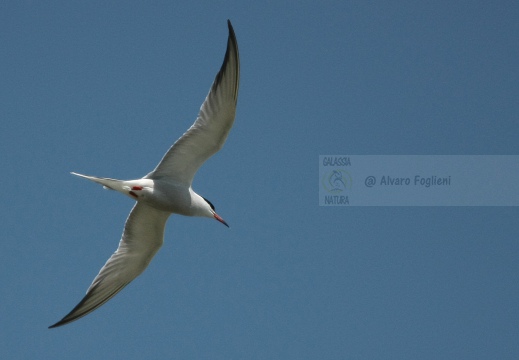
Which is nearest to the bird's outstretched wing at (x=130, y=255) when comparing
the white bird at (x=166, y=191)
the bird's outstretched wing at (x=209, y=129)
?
the white bird at (x=166, y=191)

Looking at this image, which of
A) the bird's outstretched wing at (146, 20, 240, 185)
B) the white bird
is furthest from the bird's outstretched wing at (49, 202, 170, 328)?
the bird's outstretched wing at (146, 20, 240, 185)

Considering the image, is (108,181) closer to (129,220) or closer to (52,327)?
(129,220)

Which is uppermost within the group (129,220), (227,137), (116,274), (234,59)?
(234,59)

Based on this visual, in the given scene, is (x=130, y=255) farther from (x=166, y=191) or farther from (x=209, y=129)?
(x=209, y=129)

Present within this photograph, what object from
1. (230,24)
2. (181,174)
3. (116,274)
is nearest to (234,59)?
(230,24)

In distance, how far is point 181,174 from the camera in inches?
351

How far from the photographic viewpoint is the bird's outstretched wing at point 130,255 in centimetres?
945

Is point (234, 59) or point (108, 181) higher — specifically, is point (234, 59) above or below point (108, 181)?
above

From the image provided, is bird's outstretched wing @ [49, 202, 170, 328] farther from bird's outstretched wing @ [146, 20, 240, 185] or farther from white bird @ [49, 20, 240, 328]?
bird's outstretched wing @ [146, 20, 240, 185]

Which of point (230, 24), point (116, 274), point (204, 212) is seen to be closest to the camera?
point (230, 24)

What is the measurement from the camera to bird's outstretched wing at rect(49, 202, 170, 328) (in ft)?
31.0

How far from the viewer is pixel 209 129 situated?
8.54 meters

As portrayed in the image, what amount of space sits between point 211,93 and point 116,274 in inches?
119

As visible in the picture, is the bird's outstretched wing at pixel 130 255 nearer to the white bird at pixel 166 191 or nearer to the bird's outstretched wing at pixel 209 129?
the white bird at pixel 166 191
